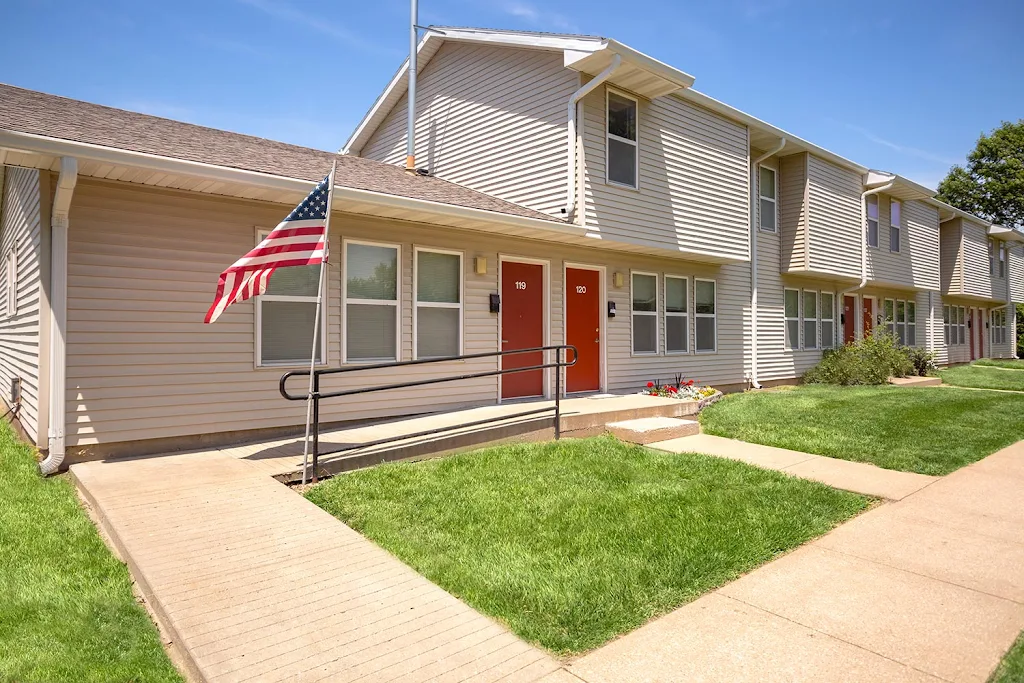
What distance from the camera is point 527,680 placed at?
2.68 m

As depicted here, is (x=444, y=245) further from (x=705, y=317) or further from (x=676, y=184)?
(x=705, y=317)

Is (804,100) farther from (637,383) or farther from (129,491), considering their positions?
(129,491)

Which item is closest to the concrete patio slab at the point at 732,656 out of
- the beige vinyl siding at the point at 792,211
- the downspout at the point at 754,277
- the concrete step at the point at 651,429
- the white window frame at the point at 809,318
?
the concrete step at the point at 651,429

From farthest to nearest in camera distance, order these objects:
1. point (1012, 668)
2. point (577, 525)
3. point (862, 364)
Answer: point (862, 364)
point (577, 525)
point (1012, 668)

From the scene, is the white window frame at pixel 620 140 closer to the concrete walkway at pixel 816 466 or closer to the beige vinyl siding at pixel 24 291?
the concrete walkway at pixel 816 466

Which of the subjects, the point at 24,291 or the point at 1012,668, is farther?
the point at 24,291

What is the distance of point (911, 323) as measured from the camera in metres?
21.5

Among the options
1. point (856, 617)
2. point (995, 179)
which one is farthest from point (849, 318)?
point (995, 179)

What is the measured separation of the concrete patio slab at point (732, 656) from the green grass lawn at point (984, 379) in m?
16.5

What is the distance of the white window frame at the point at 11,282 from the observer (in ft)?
28.5

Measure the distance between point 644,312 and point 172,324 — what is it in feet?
27.2

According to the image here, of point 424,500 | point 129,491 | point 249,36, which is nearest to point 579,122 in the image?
point 249,36

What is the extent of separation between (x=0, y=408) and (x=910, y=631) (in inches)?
492

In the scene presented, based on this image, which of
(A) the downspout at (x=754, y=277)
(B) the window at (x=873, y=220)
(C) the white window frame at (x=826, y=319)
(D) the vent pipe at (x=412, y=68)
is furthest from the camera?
(B) the window at (x=873, y=220)
